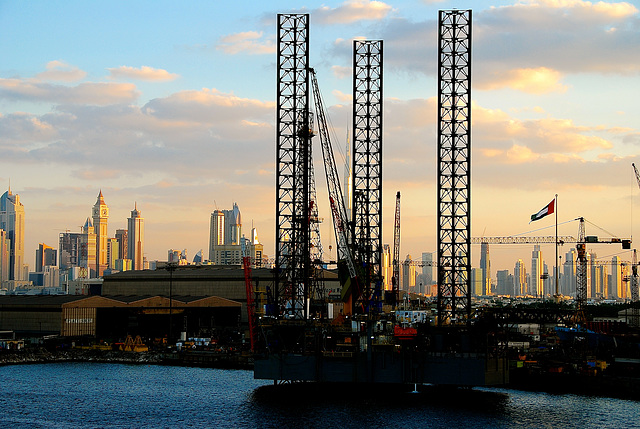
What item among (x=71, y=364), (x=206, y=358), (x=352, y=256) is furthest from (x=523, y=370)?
(x=71, y=364)

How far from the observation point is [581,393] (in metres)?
82.4

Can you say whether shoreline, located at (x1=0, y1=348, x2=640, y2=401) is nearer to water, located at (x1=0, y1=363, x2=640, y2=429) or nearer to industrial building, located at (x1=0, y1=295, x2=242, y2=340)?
water, located at (x1=0, y1=363, x2=640, y2=429)

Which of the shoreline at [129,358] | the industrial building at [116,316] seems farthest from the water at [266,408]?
the industrial building at [116,316]

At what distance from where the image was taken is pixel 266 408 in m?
71.2

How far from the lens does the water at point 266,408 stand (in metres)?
64.8

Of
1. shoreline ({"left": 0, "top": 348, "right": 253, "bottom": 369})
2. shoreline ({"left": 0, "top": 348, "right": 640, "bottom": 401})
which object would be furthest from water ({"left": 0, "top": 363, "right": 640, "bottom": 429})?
shoreline ({"left": 0, "top": 348, "right": 253, "bottom": 369})

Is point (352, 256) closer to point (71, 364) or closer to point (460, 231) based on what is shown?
point (460, 231)

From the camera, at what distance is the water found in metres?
64.8

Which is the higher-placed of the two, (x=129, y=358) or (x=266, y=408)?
(x=266, y=408)

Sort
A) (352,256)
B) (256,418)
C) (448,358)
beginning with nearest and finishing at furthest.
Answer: (256,418), (448,358), (352,256)

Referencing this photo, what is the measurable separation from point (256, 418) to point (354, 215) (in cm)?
4153

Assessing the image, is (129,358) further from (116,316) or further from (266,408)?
(266,408)

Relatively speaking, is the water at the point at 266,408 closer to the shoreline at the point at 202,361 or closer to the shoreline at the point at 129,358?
the shoreline at the point at 202,361

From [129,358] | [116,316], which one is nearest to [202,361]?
[129,358]
